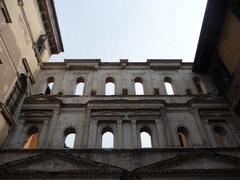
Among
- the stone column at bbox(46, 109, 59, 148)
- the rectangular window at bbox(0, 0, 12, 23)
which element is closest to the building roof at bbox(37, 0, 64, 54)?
the rectangular window at bbox(0, 0, 12, 23)

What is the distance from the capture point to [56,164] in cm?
983

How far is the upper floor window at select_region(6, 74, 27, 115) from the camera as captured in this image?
39.0 ft

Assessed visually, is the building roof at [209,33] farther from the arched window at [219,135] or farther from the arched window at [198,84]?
the arched window at [219,135]

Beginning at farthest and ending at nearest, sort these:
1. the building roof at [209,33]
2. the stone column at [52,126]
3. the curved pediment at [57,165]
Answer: the building roof at [209,33]
the stone column at [52,126]
the curved pediment at [57,165]

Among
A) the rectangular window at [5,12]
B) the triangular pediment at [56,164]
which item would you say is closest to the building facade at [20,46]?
the rectangular window at [5,12]

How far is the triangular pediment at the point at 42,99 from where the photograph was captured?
42.1ft

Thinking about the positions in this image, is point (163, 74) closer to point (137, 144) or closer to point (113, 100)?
point (113, 100)

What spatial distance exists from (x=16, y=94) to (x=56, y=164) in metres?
4.66

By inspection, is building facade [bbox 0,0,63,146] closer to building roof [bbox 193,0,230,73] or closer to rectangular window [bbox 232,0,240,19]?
building roof [bbox 193,0,230,73]

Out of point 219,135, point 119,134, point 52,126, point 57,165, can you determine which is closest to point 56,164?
point 57,165

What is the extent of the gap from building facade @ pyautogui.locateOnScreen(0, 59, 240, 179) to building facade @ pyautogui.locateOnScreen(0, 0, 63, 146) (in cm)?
61

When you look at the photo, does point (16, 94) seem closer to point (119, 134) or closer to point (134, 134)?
point (119, 134)

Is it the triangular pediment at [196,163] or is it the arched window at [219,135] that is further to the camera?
the arched window at [219,135]

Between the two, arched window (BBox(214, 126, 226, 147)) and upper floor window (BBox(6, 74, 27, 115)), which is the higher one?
upper floor window (BBox(6, 74, 27, 115))
